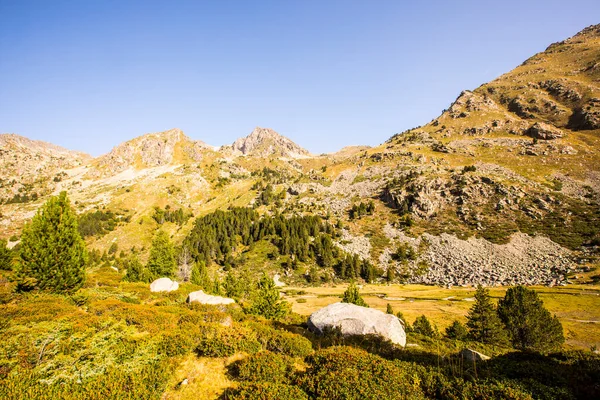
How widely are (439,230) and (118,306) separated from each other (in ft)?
370

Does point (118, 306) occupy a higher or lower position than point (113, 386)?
lower

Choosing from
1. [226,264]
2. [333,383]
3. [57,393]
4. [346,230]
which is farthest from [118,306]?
[346,230]

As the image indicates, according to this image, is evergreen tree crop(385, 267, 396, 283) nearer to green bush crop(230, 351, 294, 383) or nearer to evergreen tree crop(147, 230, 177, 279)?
evergreen tree crop(147, 230, 177, 279)

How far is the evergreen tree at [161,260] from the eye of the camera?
54.0 meters

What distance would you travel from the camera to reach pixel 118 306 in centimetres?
2105

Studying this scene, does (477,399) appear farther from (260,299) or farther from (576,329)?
(576,329)

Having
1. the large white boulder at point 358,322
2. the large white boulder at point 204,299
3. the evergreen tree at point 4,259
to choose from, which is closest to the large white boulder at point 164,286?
the large white boulder at point 204,299

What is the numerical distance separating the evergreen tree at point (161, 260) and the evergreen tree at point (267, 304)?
34213 mm

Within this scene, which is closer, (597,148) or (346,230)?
(346,230)

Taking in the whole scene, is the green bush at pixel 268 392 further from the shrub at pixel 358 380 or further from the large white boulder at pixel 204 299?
the large white boulder at pixel 204 299

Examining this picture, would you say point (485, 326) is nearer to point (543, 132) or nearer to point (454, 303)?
point (454, 303)

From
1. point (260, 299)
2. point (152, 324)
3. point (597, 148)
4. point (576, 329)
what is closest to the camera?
point (152, 324)

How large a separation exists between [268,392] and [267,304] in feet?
68.5

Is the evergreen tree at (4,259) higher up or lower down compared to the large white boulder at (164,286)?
higher up
